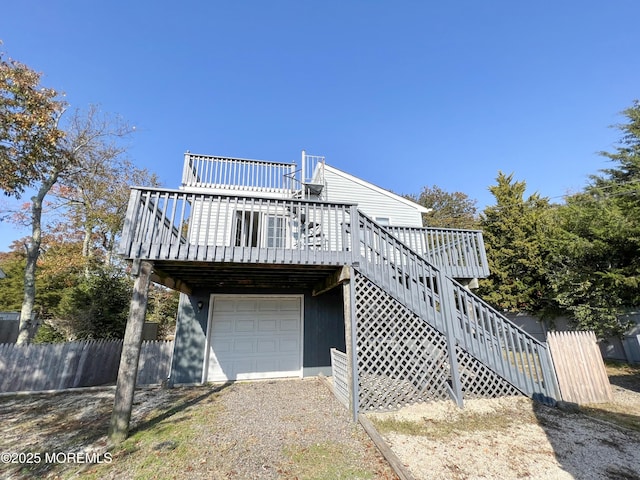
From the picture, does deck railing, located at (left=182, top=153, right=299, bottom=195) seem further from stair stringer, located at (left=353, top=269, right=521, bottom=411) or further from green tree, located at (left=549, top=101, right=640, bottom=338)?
green tree, located at (left=549, top=101, right=640, bottom=338)

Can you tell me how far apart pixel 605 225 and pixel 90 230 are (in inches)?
954

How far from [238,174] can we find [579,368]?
34.0ft

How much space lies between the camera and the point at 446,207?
2695cm

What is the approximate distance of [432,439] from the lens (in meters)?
3.63

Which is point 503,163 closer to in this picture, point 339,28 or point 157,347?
point 339,28

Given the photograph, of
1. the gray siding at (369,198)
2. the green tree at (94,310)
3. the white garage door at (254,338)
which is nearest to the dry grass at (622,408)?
the white garage door at (254,338)

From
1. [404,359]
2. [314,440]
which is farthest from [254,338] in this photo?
[404,359]

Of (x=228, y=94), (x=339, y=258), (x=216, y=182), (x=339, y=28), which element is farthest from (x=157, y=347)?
(x=339, y=28)

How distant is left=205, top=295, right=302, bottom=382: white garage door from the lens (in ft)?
23.5

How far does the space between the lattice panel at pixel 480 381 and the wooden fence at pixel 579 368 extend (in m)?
0.88

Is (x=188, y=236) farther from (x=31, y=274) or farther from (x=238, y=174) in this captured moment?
(x=31, y=274)

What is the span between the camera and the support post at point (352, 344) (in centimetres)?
436

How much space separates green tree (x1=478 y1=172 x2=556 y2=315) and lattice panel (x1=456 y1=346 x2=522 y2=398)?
9447mm

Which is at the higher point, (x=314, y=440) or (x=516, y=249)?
(x=516, y=249)
